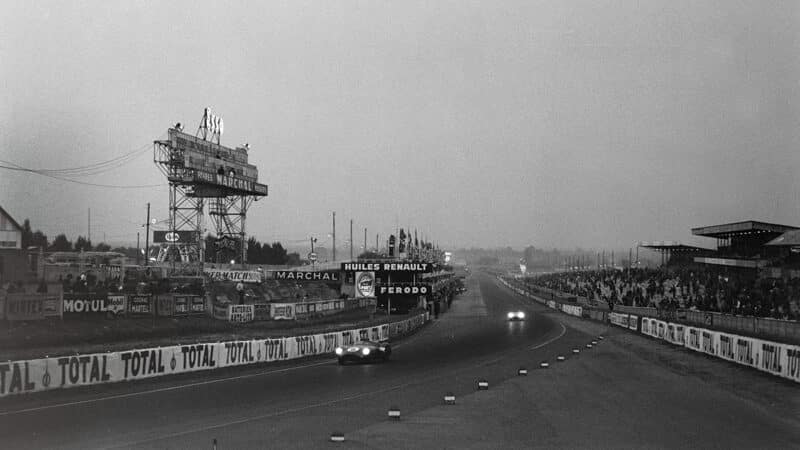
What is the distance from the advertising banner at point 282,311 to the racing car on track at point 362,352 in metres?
18.0

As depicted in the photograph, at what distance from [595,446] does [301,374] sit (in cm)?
1611

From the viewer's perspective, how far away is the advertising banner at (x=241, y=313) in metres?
45.5

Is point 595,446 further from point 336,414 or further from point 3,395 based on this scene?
point 3,395

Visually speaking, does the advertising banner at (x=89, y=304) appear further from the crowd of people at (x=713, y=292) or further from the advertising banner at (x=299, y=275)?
the advertising banner at (x=299, y=275)

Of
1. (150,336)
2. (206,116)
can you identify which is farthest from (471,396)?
(206,116)

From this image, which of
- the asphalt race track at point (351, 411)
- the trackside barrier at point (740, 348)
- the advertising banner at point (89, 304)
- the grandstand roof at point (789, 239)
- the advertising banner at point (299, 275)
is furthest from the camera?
the advertising banner at point (299, 275)

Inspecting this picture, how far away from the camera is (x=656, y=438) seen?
624 inches

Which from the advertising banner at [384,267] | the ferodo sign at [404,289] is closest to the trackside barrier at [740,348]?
the ferodo sign at [404,289]

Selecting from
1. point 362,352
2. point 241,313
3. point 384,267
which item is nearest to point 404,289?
point 384,267

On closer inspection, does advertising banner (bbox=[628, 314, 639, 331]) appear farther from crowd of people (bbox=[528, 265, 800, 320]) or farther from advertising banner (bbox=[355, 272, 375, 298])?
advertising banner (bbox=[355, 272, 375, 298])

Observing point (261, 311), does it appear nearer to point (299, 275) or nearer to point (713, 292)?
point (299, 275)

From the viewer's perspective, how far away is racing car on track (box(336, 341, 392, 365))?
3319 cm

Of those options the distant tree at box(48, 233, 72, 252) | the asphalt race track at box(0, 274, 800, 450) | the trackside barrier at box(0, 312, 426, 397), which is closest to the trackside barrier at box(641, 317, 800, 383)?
the asphalt race track at box(0, 274, 800, 450)

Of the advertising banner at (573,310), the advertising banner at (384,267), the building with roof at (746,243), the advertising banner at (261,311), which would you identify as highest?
the building with roof at (746,243)
